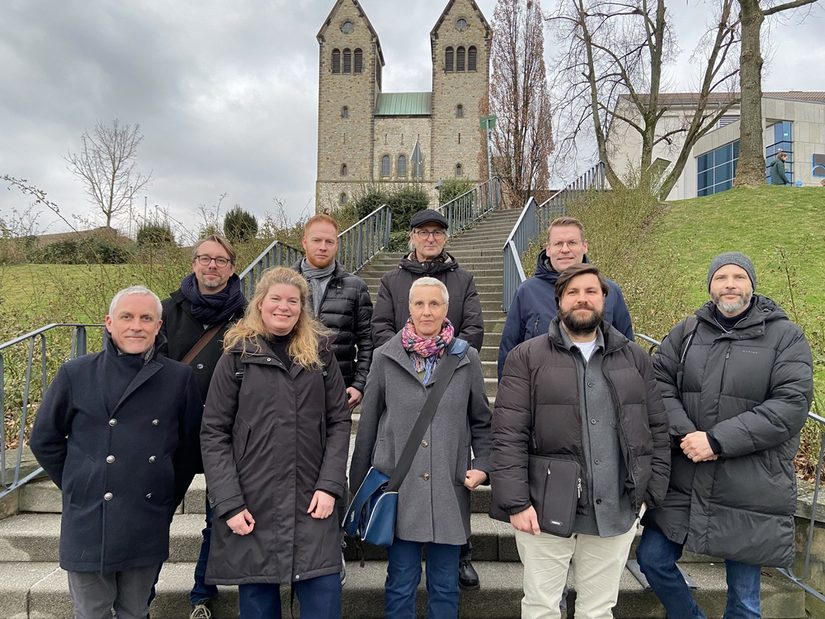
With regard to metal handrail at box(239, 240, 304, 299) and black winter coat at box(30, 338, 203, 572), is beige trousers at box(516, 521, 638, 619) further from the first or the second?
metal handrail at box(239, 240, 304, 299)

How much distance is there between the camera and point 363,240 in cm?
966

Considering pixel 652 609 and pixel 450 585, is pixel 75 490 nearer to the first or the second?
pixel 450 585

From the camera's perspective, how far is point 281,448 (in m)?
2.21

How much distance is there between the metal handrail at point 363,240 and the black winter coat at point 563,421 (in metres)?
6.47

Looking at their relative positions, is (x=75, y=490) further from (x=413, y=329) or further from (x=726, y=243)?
(x=726, y=243)

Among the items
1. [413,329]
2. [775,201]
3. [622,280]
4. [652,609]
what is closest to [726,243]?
[775,201]

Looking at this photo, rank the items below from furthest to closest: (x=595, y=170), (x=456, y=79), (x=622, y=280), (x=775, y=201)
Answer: (x=456, y=79), (x=595, y=170), (x=775, y=201), (x=622, y=280)

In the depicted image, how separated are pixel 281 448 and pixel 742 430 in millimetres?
1936

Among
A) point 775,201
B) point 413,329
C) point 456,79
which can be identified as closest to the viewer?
point 413,329

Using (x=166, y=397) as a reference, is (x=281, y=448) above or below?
below

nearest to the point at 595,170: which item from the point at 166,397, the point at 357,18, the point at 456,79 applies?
the point at 166,397

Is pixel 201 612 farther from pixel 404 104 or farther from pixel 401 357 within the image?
pixel 404 104

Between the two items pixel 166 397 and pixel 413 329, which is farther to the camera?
pixel 413 329

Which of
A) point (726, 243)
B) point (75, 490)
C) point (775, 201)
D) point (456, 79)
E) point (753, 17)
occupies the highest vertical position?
point (456, 79)
